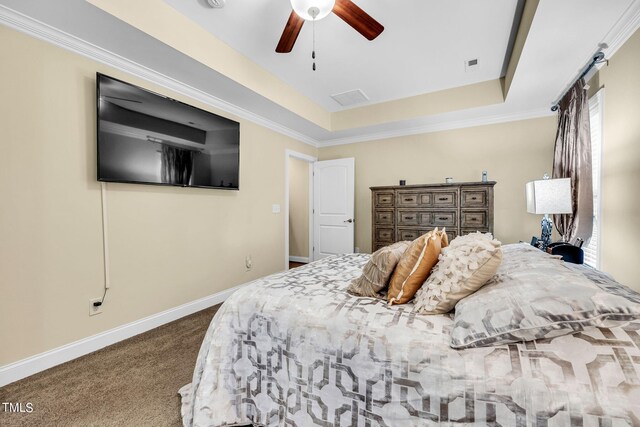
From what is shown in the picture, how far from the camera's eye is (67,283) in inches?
83.4

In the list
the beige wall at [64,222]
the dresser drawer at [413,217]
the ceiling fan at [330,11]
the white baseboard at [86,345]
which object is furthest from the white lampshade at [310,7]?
the white baseboard at [86,345]

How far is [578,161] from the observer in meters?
2.49

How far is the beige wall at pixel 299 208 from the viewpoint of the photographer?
18.8 feet

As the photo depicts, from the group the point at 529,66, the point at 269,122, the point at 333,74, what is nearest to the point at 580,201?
the point at 529,66

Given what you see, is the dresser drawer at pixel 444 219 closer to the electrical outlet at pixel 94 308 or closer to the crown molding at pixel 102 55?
the crown molding at pixel 102 55

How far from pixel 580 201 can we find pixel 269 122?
147 inches

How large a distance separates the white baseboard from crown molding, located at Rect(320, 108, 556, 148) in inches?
144

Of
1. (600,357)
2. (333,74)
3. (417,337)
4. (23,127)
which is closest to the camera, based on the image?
(600,357)

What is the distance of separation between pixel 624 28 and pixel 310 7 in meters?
2.32

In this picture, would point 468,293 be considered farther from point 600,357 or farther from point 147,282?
point 147,282

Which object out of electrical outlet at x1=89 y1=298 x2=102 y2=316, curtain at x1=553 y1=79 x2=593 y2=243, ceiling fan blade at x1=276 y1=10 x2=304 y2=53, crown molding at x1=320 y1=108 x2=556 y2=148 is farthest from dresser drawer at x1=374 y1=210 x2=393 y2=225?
electrical outlet at x1=89 y1=298 x2=102 y2=316

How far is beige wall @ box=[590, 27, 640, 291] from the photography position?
198cm

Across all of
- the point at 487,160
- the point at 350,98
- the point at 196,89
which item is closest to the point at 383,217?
the point at 487,160

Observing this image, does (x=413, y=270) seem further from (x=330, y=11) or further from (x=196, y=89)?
(x=196, y=89)
